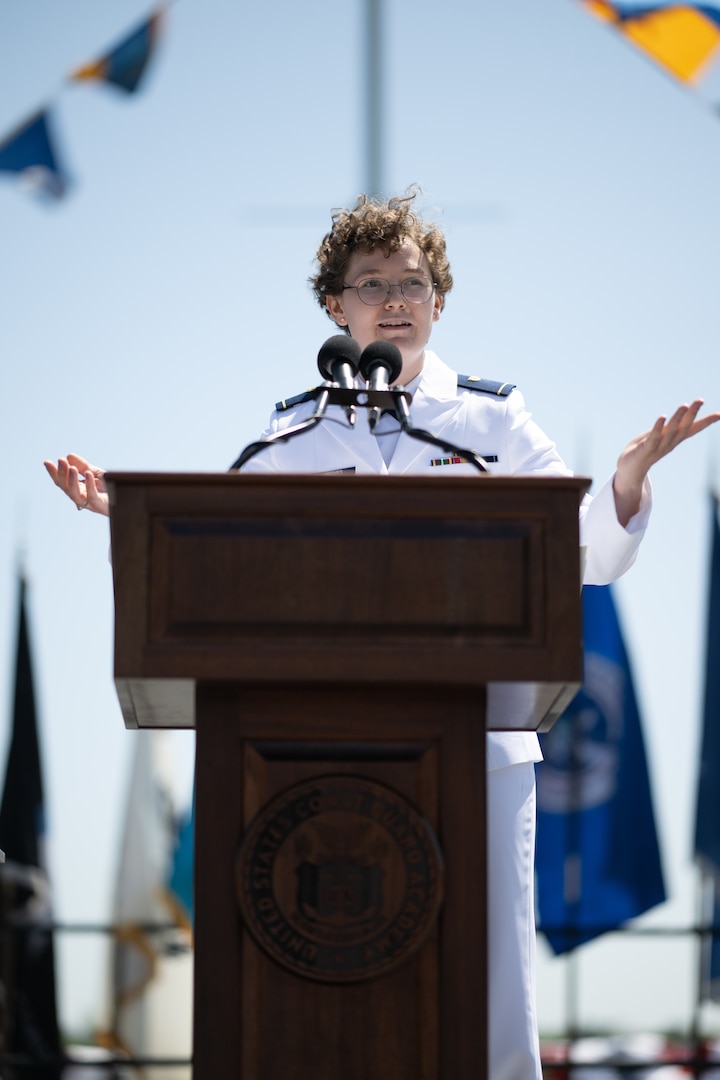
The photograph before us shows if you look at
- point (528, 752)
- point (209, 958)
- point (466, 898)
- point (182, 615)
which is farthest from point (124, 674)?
point (528, 752)

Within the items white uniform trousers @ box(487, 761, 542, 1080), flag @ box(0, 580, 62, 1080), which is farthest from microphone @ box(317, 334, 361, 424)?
flag @ box(0, 580, 62, 1080)

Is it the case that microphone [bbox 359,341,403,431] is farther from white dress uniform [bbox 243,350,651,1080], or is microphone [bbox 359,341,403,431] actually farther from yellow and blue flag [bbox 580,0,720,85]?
yellow and blue flag [bbox 580,0,720,85]

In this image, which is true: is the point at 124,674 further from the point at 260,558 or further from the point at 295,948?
the point at 295,948

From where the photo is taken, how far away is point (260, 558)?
→ 1890 millimetres

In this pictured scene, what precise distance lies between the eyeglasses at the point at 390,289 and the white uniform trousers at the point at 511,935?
1.00 metres

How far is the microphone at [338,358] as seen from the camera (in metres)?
2.35

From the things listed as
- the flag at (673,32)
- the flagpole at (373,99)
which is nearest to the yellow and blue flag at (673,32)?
the flag at (673,32)

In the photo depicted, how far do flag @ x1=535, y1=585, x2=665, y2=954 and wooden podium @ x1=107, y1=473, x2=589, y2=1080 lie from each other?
7970mm

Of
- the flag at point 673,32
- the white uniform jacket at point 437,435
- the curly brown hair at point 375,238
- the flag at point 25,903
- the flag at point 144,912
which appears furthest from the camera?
the flag at point 144,912

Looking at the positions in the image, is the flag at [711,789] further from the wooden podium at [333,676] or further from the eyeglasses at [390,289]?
the wooden podium at [333,676]

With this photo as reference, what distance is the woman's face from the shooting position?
119 inches

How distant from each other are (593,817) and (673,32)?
16.5 feet

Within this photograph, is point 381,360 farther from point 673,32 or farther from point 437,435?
point 673,32

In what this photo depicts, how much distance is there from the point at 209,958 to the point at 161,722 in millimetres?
451
